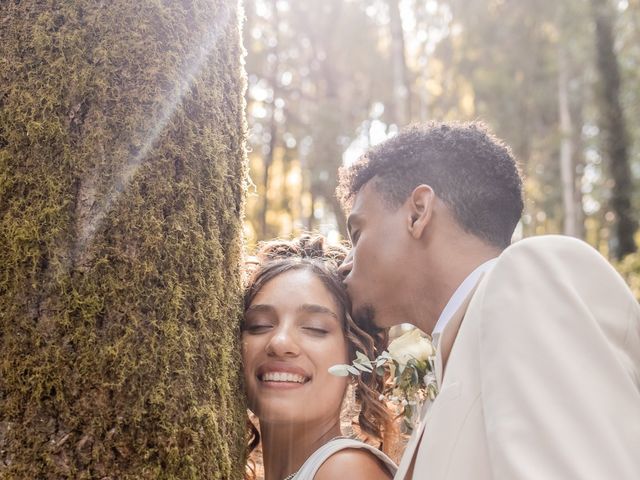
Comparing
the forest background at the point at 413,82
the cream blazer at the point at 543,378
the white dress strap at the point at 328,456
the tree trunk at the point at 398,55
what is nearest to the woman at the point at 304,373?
the white dress strap at the point at 328,456

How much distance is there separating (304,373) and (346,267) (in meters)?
0.55

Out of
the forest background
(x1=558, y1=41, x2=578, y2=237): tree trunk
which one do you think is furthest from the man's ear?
(x1=558, y1=41, x2=578, y2=237): tree trunk

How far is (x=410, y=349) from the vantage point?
2602 mm

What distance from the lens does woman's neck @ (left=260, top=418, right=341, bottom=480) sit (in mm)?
2912

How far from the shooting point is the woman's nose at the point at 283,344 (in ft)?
8.75

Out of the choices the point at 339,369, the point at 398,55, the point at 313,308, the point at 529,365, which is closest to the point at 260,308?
the point at 313,308

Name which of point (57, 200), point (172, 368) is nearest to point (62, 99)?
point (57, 200)

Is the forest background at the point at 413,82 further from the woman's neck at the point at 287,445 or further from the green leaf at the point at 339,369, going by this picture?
the green leaf at the point at 339,369

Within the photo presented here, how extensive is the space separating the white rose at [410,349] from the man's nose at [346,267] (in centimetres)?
49

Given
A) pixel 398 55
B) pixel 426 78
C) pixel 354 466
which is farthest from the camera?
pixel 426 78

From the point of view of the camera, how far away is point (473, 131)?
2.96 m

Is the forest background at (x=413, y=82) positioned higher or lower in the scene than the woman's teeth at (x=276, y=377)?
higher

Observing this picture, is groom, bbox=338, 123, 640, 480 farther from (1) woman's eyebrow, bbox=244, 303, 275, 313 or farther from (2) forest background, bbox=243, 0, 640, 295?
(2) forest background, bbox=243, 0, 640, 295

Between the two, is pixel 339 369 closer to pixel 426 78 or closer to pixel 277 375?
pixel 277 375
